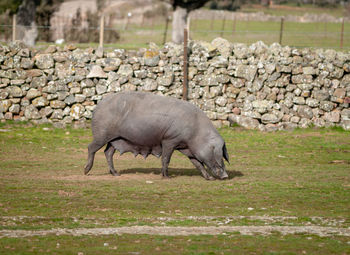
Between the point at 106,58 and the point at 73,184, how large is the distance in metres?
10.9

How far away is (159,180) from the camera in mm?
14492

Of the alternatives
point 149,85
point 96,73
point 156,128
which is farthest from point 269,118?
point 156,128

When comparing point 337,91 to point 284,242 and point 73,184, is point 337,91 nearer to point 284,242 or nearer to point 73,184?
point 73,184

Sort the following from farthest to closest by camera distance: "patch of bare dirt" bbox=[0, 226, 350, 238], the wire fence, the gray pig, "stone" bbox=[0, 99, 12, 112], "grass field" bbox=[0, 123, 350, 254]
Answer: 1. the wire fence
2. "stone" bbox=[0, 99, 12, 112]
3. the gray pig
4. "patch of bare dirt" bbox=[0, 226, 350, 238]
5. "grass field" bbox=[0, 123, 350, 254]

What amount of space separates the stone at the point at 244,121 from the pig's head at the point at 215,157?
9.22 meters

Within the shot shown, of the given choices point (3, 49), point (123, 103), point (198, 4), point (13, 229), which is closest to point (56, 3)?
point (198, 4)

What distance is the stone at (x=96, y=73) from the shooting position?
77.1 feet

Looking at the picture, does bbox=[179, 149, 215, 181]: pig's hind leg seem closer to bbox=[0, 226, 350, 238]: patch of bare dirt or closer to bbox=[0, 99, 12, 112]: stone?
bbox=[0, 226, 350, 238]: patch of bare dirt

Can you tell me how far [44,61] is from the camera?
2355cm

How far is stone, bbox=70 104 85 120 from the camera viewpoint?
921 inches

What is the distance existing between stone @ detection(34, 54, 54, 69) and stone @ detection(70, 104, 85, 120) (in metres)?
1.77

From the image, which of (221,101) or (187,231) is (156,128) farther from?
(221,101)

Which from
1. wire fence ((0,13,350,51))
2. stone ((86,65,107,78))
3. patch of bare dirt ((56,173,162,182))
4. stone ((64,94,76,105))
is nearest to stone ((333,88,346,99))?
stone ((86,65,107,78))

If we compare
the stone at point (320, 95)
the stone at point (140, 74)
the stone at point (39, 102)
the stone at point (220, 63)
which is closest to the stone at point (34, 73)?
the stone at point (39, 102)
